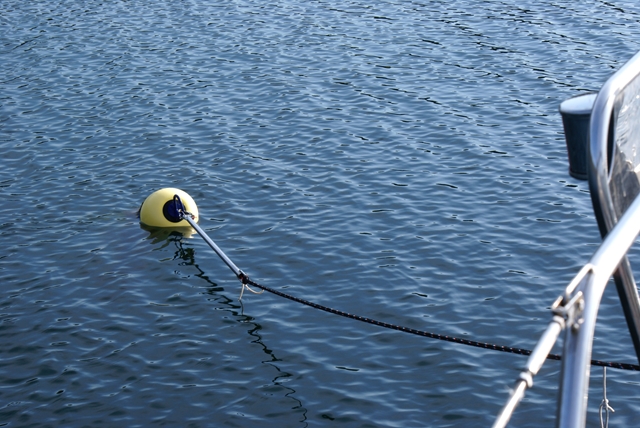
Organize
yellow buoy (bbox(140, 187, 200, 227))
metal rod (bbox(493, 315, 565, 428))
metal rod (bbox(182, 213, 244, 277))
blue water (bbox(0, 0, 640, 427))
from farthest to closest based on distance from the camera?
yellow buoy (bbox(140, 187, 200, 227)) → metal rod (bbox(182, 213, 244, 277)) → blue water (bbox(0, 0, 640, 427)) → metal rod (bbox(493, 315, 565, 428))

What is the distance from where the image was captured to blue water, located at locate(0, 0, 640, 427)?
958cm

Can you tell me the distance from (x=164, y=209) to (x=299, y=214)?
217 cm

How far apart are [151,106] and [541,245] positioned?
32.9 feet

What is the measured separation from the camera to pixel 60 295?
11727 millimetres

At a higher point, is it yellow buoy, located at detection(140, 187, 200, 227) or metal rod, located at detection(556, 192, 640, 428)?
metal rod, located at detection(556, 192, 640, 428)

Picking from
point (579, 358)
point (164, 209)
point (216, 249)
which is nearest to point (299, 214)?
point (164, 209)

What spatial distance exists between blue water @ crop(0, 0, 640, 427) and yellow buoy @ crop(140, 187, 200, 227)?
261mm

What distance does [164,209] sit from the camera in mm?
13438

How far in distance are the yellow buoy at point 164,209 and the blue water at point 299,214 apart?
261mm

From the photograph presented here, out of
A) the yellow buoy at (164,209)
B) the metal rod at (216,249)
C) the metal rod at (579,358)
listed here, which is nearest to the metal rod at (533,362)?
the metal rod at (579,358)

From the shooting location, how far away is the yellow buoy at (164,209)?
528 inches

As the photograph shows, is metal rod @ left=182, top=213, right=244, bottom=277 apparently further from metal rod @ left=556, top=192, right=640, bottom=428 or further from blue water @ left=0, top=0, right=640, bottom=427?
metal rod @ left=556, top=192, right=640, bottom=428

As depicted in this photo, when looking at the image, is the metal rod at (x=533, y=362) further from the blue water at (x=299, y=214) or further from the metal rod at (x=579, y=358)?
the blue water at (x=299, y=214)

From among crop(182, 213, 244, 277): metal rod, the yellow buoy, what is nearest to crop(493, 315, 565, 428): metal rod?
crop(182, 213, 244, 277): metal rod
